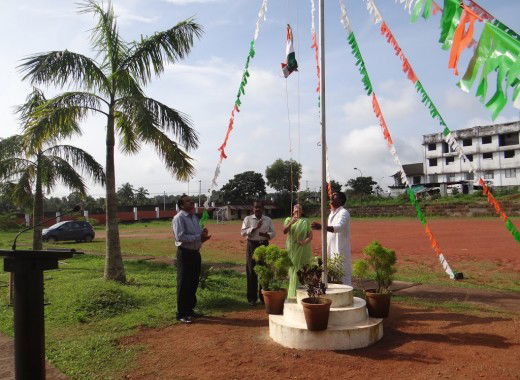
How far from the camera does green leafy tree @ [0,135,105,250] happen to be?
12547 mm

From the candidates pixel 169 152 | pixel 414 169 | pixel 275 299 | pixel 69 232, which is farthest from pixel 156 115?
pixel 414 169

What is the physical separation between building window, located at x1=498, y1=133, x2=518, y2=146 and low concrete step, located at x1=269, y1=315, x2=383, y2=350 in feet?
178

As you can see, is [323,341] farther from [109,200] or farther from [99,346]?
[109,200]

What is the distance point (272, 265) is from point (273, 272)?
0.14m

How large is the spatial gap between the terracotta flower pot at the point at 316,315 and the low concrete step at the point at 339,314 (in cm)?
25

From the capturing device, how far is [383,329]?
626 centimetres

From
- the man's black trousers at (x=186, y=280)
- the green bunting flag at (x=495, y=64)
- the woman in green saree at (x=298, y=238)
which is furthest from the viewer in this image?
the woman in green saree at (x=298, y=238)

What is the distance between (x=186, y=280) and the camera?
7117mm

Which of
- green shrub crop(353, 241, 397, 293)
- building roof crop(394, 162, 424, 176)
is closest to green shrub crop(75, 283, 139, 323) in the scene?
green shrub crop(353, 241, 397, 293)

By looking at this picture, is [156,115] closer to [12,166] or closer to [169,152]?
[169,152]

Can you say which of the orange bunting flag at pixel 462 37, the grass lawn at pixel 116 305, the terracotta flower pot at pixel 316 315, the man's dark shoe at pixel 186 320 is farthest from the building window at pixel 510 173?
the orange bunting flag at pixel 462 37

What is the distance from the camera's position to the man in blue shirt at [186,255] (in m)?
7.09

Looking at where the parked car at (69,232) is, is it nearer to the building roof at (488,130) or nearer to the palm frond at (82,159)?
the palm frond at (82,159)

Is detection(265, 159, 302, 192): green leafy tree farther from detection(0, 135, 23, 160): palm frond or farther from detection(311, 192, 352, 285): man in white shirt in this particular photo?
detection(311, 192, 352, 285): man in white shirt
